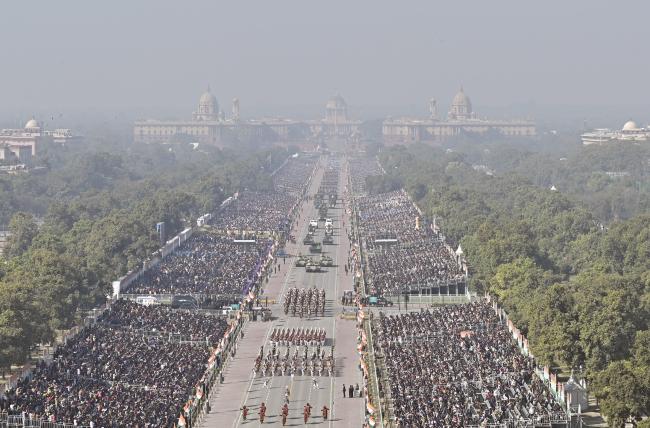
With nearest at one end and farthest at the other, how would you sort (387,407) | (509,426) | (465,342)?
(509,426) < (387,407) < (465,342)

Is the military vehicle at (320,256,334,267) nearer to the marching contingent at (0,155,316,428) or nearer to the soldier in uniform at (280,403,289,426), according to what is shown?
the marching contingent at (0,155,316,428)

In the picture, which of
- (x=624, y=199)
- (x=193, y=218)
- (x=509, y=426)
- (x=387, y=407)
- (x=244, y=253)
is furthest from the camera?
(x=624, y=199)

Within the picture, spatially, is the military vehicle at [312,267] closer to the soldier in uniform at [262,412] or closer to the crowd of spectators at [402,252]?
the crowd of spectators at [402,252]

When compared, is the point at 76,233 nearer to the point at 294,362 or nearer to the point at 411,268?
the point at 411,268

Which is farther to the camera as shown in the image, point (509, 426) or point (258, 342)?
point (258, 342)

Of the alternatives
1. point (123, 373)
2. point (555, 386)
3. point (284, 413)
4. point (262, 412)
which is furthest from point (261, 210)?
point (284, 413)

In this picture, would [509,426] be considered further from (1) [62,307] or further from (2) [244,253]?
(2) [244,253]

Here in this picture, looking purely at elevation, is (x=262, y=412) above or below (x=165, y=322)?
below

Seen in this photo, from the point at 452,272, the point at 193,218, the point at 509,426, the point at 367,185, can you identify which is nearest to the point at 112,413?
the point at 509,426
